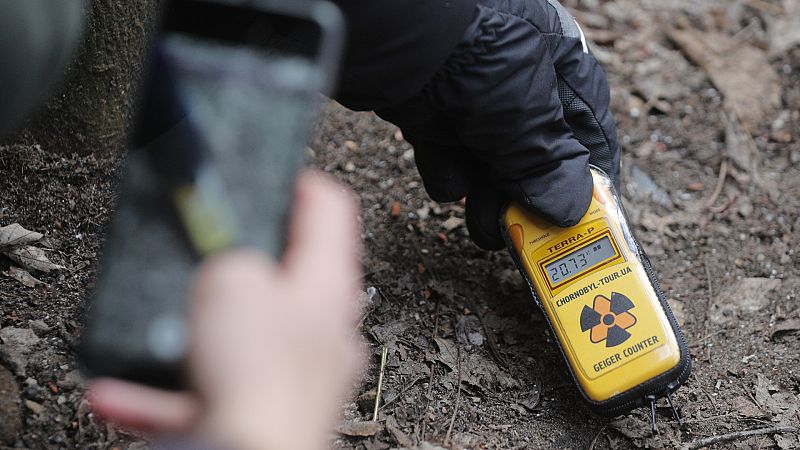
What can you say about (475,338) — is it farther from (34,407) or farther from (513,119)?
(34,407)

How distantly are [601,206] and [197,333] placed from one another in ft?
3.91

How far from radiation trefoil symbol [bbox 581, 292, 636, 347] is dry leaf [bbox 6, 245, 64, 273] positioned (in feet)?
3.73

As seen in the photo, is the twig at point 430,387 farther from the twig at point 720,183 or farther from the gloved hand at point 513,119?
the twig at point 720,183

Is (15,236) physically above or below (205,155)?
below

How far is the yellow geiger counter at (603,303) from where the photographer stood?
173 centimetres

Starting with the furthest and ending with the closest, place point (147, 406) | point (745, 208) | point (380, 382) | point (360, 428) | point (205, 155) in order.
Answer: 1. point (745, 208)
2. point (380, 382)
3. point (360, 428)
4. point (205, 155)
5. point (147, 406)

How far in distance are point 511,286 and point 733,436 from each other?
1.99ft

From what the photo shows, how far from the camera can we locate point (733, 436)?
1.75m

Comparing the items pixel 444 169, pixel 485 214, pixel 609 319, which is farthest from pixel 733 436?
pixel 444 169

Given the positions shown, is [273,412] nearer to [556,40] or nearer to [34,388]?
[34,388]

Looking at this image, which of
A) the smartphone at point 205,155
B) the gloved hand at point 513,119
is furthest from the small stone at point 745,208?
the smartphone at point 205,155

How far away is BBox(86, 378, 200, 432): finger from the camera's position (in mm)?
924

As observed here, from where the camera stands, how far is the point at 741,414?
1.82 m

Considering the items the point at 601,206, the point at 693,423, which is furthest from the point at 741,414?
the point at 601,206
